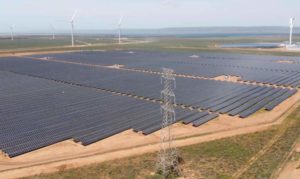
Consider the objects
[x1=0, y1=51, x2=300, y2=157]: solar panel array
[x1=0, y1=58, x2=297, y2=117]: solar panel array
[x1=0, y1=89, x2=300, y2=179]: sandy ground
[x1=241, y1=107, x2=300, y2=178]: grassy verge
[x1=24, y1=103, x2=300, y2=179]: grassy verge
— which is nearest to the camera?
[x1=241, y1=107, x2=300, y2=178]: grassy verge

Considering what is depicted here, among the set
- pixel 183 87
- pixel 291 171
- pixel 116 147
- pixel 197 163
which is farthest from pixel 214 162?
pixel 183 87

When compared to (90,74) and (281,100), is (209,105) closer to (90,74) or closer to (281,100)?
(281,100)

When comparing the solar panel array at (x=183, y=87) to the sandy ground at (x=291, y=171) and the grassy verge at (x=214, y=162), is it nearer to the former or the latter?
the grassy verge at (x=214, y=162)

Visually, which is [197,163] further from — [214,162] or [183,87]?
[183,87]

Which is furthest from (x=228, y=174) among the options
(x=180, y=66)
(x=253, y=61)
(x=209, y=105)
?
(x=253, y=61)

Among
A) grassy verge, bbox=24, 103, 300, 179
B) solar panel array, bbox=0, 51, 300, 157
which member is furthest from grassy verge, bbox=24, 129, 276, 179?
solar panel array, bbox=0, 51, 300, 157

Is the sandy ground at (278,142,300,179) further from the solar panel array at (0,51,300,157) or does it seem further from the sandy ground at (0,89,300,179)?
the solar panel array at (0,51,300,157)
